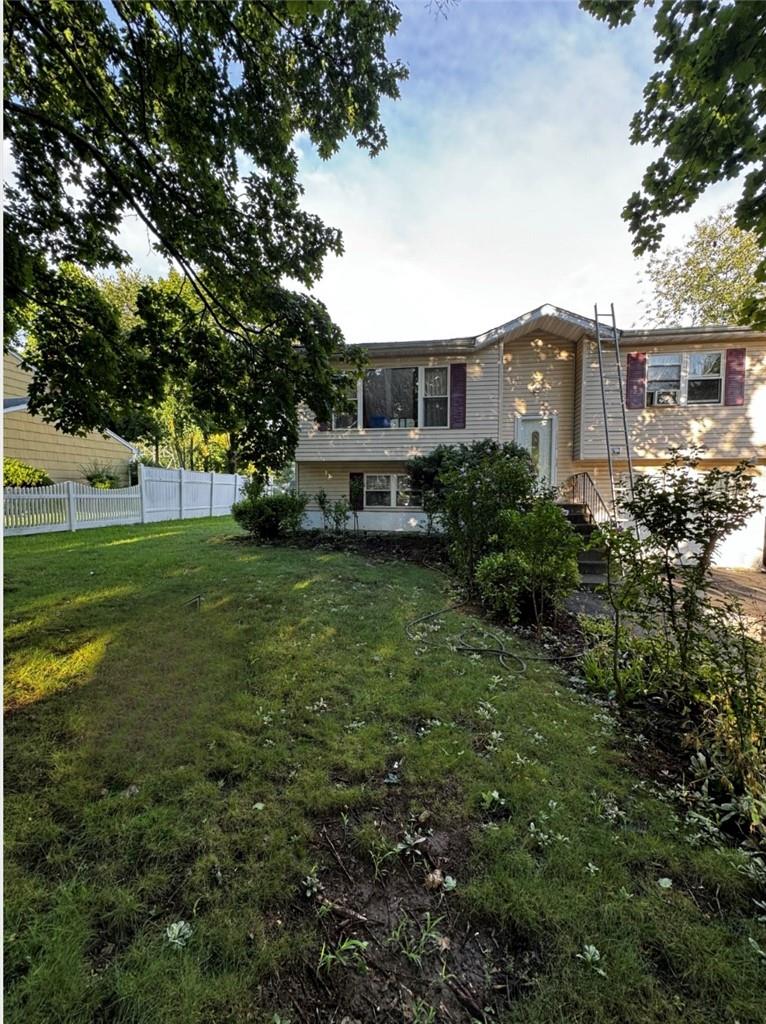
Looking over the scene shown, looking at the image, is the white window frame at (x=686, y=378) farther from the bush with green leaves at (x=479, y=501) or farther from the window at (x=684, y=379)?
the bush with green leaves at (x=479, y=501)

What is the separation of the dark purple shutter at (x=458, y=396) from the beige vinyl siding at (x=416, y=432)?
0.35ft

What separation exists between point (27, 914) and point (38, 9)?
6231 millimetres

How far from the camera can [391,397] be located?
11172 millimetres

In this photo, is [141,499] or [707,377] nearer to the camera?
[707,377]

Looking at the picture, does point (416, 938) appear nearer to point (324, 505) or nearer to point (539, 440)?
point (324, 505)

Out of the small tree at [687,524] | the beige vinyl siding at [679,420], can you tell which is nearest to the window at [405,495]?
the beige vinyl siding at [679,420]

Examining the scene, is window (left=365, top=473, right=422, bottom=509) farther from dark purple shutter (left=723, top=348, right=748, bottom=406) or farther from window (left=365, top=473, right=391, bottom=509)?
dark purple shutter (left=723, top=348, right=748, bottom=406)

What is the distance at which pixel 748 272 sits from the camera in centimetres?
1520

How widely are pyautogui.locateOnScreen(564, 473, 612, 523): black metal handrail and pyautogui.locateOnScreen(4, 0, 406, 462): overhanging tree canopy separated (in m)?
7.68

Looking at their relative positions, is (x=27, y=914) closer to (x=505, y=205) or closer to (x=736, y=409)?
(x=505, y=205)

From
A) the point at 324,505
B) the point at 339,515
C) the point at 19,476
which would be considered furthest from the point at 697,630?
the point at 19,476

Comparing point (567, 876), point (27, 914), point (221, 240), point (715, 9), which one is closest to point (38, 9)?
point (221, 240)

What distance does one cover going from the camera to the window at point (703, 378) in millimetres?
9852

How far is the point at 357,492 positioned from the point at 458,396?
149 inches
